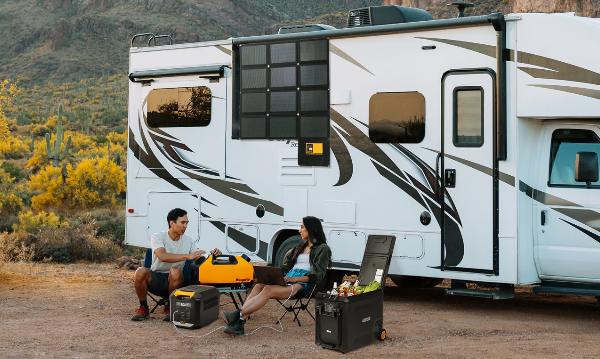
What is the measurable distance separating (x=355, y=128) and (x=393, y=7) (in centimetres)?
142

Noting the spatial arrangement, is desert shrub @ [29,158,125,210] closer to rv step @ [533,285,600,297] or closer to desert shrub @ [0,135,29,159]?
desert shrub @ [0,135,29,159]

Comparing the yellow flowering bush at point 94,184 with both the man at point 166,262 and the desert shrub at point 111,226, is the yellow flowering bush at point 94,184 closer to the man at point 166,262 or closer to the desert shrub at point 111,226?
the desert shrub at point 111,226

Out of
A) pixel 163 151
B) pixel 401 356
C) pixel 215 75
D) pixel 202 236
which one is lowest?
pixel 401 356

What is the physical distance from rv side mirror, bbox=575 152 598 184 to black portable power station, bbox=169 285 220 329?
3770 mm

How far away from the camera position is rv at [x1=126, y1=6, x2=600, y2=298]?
31.0ft

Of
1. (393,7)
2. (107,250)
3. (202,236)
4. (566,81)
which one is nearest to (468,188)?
(566,81)

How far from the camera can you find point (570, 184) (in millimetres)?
9523

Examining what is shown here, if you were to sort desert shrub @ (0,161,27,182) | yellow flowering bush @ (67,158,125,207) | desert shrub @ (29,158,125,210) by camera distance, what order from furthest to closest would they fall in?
1. desert shrub @ (0,161,27,182)
2. yellow flowering bush @ (67,158,125,207)
3. desert shrub @ (29,158,125,210)

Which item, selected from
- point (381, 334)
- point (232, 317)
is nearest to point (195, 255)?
point (232, 317)

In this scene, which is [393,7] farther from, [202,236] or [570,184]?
[202,236]

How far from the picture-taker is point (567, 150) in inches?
380

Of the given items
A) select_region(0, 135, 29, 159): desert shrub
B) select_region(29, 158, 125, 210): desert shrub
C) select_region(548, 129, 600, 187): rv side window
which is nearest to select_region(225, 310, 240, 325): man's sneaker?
select_region(548, 129, 600, 187): rv side window

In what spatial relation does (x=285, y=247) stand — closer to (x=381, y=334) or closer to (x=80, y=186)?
(x=381, y=334)

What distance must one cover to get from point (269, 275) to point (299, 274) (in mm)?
545
